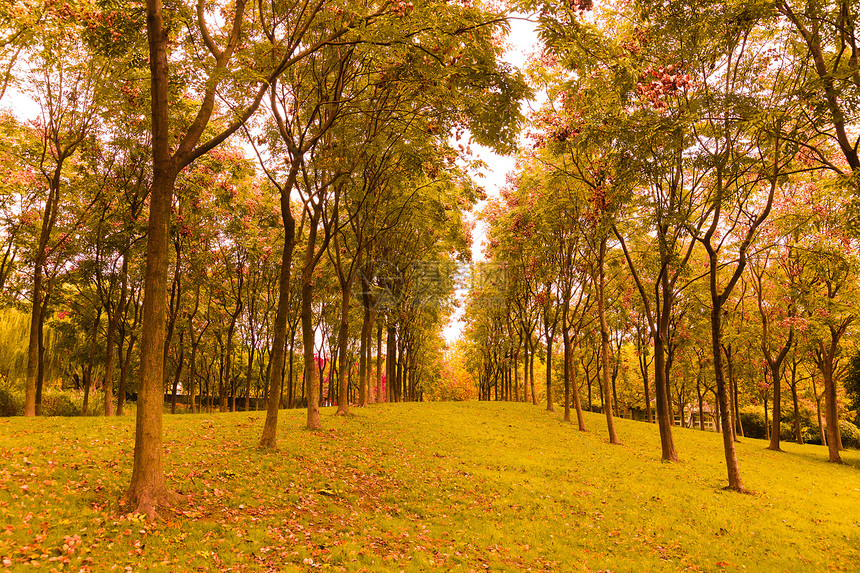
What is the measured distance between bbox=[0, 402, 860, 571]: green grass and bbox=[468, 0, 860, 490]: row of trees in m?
4.39

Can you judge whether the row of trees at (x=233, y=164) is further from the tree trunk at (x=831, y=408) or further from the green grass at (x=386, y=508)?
the tree trunk at (x=831, y=408)

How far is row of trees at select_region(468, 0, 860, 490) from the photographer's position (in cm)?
1147

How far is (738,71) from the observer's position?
1695 centimetres

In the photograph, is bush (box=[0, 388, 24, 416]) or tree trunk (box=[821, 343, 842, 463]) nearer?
bush (box=[0, 388, 24, 416])

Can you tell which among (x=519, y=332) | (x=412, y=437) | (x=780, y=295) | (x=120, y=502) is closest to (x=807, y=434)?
(x=780, y=295)

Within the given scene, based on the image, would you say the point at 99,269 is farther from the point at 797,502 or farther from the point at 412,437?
the point at 797,502

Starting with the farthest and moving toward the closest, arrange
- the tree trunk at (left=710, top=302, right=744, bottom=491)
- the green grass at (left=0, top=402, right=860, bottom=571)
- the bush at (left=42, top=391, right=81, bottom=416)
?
the bush at (left=42, top=391, right=81, bottom=416)
the tree trunk at (left=710, top=302, right=744, bottom=491)
the green grass at (left=0, top=402, right=860, bottom=571)

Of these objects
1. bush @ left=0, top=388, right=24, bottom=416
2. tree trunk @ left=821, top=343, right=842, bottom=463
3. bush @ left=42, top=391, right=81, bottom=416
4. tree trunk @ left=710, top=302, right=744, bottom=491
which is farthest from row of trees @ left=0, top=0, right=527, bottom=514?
tree trunk @ left=821, top=343, right=842, bottom=463

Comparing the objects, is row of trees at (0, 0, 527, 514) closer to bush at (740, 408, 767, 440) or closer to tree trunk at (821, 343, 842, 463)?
tree trunk at (821, 343, 842, 463)

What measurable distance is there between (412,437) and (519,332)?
22.7 meters

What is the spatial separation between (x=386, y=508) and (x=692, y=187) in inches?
697

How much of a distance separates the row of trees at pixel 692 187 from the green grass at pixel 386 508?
173 inches

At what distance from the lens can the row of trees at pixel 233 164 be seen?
33.4 ft

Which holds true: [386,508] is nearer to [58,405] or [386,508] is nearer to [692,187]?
[692,187]
